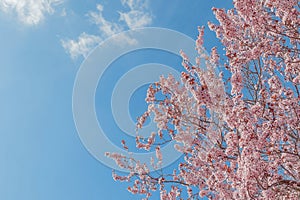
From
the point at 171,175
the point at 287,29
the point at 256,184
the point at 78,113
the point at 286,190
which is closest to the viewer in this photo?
the point at 256,184

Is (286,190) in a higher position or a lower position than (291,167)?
lower

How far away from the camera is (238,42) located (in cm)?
508

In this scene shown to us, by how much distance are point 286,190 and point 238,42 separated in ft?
7.11

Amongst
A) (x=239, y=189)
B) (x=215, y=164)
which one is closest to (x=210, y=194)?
(x=215, y=164)

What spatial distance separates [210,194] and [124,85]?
4.33 m

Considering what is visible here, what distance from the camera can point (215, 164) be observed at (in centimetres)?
427

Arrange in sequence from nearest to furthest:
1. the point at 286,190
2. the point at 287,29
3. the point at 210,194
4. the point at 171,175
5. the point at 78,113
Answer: the point at 286,190, the point at 287,29, the point at 210,194, the point at 171,175, the point at 78,113

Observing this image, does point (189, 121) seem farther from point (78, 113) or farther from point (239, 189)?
point (78, 113)

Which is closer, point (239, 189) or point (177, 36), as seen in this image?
point (239, 189)

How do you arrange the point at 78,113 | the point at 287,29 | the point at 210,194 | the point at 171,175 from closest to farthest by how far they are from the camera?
the point at 287,29 < the point at 210,194 < the point at 171,175 < the point at 78,113

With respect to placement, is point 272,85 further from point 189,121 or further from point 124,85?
point 124,85

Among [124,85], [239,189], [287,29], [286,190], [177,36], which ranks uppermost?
[177,36]

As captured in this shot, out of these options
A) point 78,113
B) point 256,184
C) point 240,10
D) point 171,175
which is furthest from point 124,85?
point 256,184

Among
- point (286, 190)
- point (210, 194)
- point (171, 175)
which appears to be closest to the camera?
point (286, 190)
